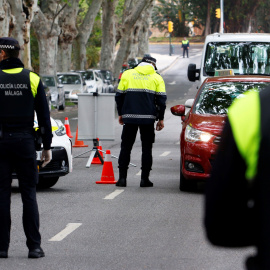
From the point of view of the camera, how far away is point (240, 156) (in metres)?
2.16

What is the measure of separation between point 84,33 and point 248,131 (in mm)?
42636

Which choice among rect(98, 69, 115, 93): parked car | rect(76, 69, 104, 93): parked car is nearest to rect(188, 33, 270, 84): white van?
rect(76, 69, 104, 93): parked car

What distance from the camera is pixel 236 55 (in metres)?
18.5

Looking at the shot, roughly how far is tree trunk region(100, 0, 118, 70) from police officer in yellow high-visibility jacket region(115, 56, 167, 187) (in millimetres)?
35675

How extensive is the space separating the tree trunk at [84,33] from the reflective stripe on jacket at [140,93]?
31645 mm

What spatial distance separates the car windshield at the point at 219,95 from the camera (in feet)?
37.0

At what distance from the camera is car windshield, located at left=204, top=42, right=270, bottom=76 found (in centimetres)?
1822

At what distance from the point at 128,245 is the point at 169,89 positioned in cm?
4317

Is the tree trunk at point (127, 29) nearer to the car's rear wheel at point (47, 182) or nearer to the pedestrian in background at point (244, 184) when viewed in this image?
the car's rear wheel at point (47, 182)

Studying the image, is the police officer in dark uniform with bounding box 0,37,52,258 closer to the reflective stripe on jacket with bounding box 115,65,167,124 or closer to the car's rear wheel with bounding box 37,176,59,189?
the reflective stripe on jacket with bounding box 115,65,167,124

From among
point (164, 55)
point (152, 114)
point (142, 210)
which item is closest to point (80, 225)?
point (142, 210)

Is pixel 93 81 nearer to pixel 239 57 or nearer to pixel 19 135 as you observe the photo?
pixel 239 57

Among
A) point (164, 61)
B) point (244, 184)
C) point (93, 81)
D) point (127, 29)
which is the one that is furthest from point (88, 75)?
point (244, 184)

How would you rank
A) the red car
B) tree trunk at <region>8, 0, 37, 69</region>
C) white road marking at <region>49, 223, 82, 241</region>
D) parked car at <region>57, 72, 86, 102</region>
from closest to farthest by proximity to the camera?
white road marking at <region>49, 223, 82, 241</region>, the red car, tree trunk at <region>8, 0, 37, 69</region>, parked car at <region>57, 72, 86, 102</region>
